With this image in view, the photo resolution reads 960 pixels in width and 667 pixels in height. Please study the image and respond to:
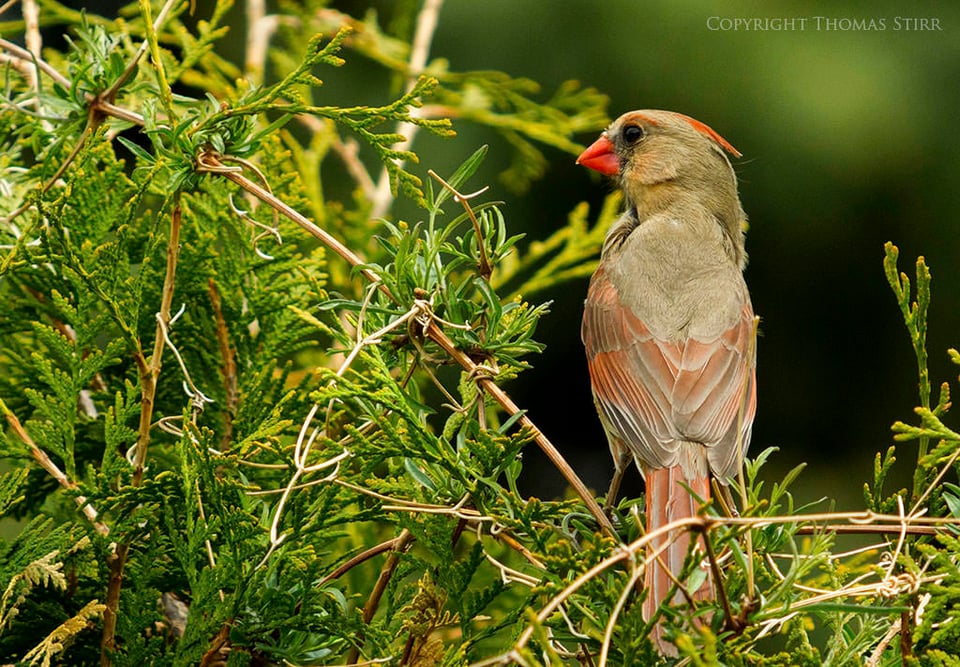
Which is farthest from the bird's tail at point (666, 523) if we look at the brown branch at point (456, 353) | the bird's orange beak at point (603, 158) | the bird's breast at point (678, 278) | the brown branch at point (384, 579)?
the bird's orange beak at point (603, 158)

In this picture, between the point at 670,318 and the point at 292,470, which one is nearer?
the point at 292,470

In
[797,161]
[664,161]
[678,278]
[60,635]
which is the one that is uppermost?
[664,161]

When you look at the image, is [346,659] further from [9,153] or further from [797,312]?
[797,312]

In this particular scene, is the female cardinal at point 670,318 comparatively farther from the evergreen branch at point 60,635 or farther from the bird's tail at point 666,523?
the evergreen branch at point 60,635

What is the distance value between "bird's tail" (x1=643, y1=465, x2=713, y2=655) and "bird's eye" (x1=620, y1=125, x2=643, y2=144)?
60.2 inches

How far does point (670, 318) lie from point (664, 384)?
270mm

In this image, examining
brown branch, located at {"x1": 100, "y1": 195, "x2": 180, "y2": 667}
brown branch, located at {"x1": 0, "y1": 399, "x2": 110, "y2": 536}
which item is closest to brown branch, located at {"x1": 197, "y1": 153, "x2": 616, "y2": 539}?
brown branch, located at {"x1": 100, "y1": 195, "x2": 180, "y2": 667}

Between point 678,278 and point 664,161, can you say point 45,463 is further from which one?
point 664,161

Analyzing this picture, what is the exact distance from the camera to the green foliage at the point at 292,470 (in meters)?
1.97

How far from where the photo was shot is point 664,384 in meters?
3.13

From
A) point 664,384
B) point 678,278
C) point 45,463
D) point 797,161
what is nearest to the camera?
point 45,463

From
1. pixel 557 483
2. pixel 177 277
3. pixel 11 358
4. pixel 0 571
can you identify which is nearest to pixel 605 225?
pixel 177 277

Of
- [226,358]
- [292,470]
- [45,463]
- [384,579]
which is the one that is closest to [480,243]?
[292,470]

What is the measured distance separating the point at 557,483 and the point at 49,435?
4395 mm
